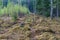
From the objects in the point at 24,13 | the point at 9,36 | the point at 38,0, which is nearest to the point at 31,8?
the point at 38,0

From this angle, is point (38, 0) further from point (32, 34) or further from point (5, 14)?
point (32, 34)

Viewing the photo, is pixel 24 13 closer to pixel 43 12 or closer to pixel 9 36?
pixel 43 12

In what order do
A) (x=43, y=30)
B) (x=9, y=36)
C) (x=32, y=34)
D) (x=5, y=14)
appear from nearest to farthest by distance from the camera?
(x=9, y=36) < (x=32, y=34) < (x=43, y=30) < (x=5, y=14)

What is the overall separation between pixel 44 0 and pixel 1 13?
6117 millimetres

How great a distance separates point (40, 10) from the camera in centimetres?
2356

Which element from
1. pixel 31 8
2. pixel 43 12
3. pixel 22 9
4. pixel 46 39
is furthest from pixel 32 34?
pixel 31 8

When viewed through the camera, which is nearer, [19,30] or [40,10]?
[19,30]

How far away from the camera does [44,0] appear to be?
2306 centimetres

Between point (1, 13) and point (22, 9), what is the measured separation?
2.58 meters

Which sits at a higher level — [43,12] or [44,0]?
[44,0]

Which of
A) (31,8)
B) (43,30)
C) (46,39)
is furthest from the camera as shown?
(31,8)

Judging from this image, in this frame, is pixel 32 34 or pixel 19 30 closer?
pixel 32 34

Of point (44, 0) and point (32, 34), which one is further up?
point (44, 0)

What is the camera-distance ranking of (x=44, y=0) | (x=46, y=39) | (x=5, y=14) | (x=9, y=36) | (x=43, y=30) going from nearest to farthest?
(x=46, y=39) < (x=9, y=36) < (x=43, y=30) < (x=5, y=14) < (x=44, y=0)
